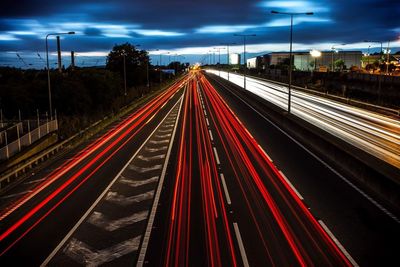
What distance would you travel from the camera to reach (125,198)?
17609 mm

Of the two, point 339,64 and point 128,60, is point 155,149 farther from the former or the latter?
point 339,64

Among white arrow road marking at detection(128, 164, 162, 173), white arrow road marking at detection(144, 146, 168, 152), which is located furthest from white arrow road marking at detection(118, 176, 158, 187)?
white arrow road marking at detection(144, 146, 168, 152)

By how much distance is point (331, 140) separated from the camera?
1013 inches

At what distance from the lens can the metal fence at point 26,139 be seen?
2423 centimetres

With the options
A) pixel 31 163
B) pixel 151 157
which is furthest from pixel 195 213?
pixel 31 163

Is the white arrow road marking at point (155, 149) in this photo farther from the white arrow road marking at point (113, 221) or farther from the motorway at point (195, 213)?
the white arrow road marking at point (113, 221)

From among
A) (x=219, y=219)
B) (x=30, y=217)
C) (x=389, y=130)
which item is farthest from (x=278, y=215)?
(x=389, y=130)

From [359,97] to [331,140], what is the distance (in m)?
47.0

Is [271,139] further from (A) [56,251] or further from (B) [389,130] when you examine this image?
(A) [56,251]

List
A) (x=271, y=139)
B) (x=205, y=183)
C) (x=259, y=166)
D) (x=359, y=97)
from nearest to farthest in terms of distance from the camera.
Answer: (x=205, y=183) < (x=259, y=166) < (x=271, y=139) < (x=359, y=97)

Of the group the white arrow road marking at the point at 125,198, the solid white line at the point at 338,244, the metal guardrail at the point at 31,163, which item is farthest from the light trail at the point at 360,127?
the metal guardrail at the point at 31,163

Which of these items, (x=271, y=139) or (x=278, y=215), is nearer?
(x=278, y=215)

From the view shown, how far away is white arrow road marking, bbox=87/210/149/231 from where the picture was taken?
14508mm

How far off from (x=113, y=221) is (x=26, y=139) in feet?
49.3
